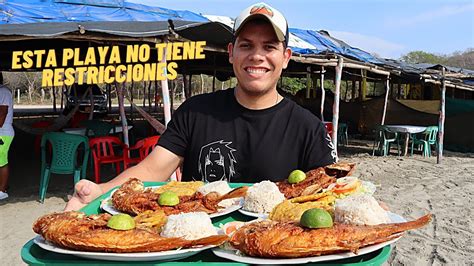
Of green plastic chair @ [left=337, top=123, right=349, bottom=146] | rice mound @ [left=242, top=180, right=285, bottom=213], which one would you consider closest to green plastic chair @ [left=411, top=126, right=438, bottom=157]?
green plastic chair @ [left=337, top=123, right=349, bottom=146]

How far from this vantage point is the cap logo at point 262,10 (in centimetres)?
174

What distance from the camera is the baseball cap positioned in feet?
5.69

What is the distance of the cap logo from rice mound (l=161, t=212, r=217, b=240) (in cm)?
91

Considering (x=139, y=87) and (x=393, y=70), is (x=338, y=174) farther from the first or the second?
(x=139, y=87)

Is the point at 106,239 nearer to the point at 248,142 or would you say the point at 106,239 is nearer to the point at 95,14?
the point at 248,142

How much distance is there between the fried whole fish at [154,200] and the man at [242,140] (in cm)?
28

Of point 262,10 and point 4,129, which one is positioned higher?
point 262,10

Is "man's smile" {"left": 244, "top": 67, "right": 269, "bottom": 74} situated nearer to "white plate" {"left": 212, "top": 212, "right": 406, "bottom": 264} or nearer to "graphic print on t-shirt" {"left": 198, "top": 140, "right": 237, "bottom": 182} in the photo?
"graphic print on t-shirt" {"left": 198, "top": 140, "right": 237, "bottom": 182}

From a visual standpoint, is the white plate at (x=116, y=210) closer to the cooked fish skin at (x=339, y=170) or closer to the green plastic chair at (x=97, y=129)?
the cooked fish skin at (x=339, y=170)

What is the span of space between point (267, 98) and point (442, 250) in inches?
141

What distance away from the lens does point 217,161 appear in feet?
6.79

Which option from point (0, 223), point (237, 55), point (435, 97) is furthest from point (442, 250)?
point (435, 97)

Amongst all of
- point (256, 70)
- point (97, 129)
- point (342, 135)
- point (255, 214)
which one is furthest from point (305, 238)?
point (342, 135)

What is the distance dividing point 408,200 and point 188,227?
6480 mm
